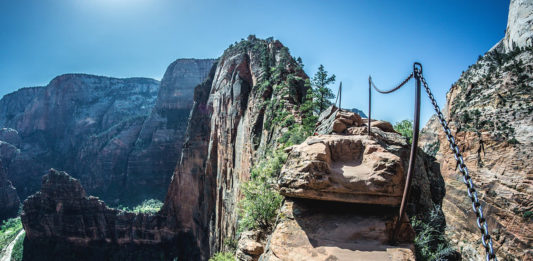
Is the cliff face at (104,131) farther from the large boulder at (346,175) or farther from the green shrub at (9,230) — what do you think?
the large boulder at (346,175)

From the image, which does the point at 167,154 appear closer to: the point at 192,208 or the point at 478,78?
the point at 192,208

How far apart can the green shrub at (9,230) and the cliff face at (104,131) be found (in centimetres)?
1811

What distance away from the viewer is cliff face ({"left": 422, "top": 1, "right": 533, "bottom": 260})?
8.76 m

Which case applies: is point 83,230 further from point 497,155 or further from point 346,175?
point 497,155

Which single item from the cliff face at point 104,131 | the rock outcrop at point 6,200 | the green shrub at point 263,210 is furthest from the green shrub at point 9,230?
the green shrub at point 263,210

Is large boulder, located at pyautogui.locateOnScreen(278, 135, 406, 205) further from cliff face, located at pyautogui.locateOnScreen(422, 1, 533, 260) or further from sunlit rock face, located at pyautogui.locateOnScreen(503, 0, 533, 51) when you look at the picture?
sunlit rock face, located at pyautogui.locateOnScreen(503, 0, 533, 51)

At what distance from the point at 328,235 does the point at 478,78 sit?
1459 cm

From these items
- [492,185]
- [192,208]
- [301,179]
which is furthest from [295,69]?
[192,208]

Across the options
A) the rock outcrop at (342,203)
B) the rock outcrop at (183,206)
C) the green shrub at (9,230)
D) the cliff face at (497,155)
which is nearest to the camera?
the rock outcrop at (342,203)

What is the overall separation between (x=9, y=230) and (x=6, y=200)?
890cm

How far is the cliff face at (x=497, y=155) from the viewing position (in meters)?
8.76

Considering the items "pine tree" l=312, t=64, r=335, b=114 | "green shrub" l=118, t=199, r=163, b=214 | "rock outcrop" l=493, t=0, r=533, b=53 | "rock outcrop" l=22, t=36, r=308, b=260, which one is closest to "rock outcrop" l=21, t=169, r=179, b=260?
"rock outcrop" l=22, t=36, r=308, b=260

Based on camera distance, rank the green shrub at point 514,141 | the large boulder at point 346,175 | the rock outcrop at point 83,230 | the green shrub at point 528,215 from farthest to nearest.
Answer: the rock outcrop at point 83,230, the green shrub at point 514,141, the green shrub at point 528,215, the large boulder at point 346,175

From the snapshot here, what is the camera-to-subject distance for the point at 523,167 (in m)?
9.08
